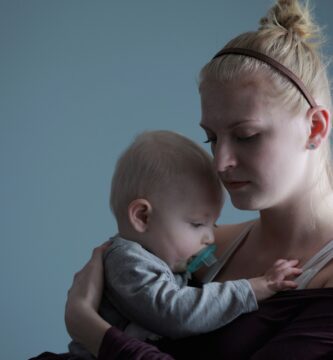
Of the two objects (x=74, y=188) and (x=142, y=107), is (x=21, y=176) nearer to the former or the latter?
(x=74, y=188)

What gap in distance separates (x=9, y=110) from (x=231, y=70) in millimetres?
1386

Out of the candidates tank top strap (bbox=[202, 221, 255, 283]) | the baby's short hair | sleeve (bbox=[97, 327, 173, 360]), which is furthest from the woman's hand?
tank top strap (bbox=[202, 221, 255, 283])

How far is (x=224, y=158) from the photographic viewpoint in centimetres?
133

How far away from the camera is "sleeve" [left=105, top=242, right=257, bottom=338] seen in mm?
1257

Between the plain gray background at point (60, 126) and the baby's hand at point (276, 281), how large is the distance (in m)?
1.44

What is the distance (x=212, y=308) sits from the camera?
1.26m

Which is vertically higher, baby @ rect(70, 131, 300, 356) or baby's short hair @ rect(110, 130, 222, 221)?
baby's short hair @ rect(110, 130, 222, 221)

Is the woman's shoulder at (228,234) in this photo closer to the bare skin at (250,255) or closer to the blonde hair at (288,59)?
the bare skin at (250,255)

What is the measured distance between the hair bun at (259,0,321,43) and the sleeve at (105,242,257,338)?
0.54 meters

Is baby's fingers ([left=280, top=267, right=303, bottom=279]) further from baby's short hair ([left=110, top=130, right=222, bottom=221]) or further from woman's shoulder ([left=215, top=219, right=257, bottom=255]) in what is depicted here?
woman's shoulder ([left=215, top=219, right=257, bottom=255])

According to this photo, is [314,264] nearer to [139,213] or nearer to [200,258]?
[200,258]

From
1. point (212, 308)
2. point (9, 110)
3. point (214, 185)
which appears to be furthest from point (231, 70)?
point (9, 110)

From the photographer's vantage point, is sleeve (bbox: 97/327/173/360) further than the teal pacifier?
No

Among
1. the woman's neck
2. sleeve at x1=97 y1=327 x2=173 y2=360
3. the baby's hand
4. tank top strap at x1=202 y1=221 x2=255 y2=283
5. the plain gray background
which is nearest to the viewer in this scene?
sleeve at x1=97 y1=327 x2=173 y2=360
